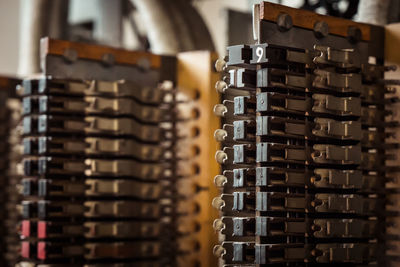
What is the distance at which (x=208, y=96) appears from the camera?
3152 millimetres

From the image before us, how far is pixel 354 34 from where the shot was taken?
8.20 ft

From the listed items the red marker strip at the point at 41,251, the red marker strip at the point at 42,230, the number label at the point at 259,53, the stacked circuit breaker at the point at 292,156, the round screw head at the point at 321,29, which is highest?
the round screw head at the point at 321,29

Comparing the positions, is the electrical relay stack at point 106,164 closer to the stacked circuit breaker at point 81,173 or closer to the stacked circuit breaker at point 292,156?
the stacked circuit breaker at point 81,173

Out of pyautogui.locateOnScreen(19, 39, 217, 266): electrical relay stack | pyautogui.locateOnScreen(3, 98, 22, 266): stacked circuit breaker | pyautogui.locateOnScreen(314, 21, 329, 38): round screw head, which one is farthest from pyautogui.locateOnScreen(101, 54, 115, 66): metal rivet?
pyautogui.locateOnScreen(314, 21, 329, 38): round screw head

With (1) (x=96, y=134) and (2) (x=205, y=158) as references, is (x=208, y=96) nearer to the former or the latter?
(2) (x=205, y=158)

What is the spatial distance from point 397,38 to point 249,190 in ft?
2.30

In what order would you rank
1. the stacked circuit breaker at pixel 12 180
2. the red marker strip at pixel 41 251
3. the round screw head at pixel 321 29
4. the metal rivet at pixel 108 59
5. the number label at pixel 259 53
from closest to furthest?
the number label at pixel 259 53, the round screw head at pixel 321 29, the red marker strip at pixel 41 251, the metal rivet at pixel 108 59, the stacked circuit breaker at pixel 12 180

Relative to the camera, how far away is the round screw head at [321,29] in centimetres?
238

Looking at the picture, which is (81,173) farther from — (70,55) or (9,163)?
(9,163)

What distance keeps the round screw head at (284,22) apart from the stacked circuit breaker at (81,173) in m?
0.95

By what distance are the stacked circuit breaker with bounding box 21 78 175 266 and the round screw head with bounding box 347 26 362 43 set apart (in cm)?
94

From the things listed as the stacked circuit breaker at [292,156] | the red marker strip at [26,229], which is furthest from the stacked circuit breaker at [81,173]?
the stacked circuit breaker at [292,156]

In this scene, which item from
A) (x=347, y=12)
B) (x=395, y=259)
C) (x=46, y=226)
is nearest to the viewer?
(x=395, y=259)

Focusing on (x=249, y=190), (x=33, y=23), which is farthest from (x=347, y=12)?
Result: (x=33, y=23)
